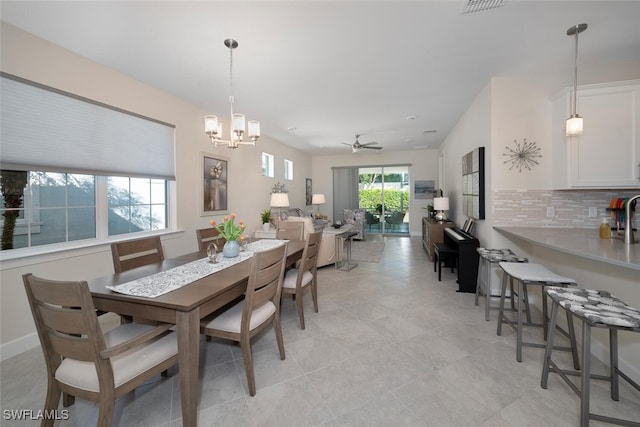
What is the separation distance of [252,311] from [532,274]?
7.11 ft

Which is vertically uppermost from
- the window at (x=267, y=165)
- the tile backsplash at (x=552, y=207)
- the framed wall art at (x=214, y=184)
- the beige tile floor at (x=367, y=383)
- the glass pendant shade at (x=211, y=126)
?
the window at (x=267, y=165)

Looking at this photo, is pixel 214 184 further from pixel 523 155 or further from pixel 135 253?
pixel 523 155

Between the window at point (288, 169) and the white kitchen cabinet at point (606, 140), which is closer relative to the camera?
the white kitchen cabinet at point (606, 140)

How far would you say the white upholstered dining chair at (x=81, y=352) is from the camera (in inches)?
44.9

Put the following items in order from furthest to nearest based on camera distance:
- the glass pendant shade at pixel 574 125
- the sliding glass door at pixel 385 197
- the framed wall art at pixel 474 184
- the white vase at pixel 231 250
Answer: the sliding glass door at pixel 385 197
the framed wall art at pixel 474 184
the glass pendant shade at pixel 574 125
the white vase at pixel 231 250

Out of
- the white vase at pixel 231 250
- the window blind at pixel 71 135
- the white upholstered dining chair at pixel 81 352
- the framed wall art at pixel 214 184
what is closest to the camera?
the white upholstered dining chair at pixel 81 352

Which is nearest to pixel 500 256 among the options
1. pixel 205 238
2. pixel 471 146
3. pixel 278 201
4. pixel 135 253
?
pixel 471 146

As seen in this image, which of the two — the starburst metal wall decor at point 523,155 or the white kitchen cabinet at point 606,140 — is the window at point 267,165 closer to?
the starburst metal wall decor at point 523,155

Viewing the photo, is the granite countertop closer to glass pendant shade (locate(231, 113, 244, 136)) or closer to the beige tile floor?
the beige tile floor

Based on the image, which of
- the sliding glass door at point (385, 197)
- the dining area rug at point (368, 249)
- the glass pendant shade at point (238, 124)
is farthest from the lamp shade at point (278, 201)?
the sliding glass door at point (385, 197)

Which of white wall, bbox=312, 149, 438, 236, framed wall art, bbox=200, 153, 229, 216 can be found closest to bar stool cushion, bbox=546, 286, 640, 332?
framed wall art, bbox=200, 153, 229, 216

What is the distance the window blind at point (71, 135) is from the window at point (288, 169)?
401 cm

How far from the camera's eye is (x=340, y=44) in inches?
95.5

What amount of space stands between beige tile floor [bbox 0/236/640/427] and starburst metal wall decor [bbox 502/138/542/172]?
184 cm
